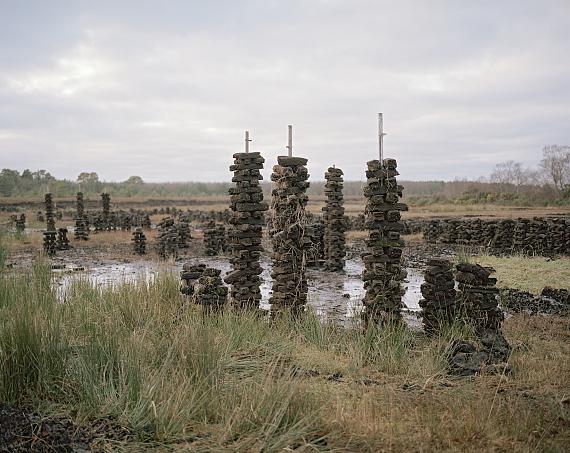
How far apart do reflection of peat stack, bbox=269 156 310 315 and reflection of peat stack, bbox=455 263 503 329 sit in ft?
11.2

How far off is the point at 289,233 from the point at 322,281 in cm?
704

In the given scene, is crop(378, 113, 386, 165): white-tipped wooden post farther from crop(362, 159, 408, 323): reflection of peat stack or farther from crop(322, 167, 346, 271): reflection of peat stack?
crop(322, 167, 346, 271): reflection of peat stack

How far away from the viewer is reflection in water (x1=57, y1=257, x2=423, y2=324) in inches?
500

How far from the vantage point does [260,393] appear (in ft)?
17.9

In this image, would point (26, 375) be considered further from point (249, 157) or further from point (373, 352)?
point (249, 157)

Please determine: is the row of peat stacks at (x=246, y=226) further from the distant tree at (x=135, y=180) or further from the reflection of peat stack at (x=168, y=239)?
the distant tree at (x=135, y=180)

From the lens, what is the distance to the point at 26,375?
19.4 feet

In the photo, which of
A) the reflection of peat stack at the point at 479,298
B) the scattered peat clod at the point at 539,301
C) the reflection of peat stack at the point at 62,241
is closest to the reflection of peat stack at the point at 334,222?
the scattered peat clod at the point at 539,301

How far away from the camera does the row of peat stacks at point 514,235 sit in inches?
995

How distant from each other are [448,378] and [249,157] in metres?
7.75

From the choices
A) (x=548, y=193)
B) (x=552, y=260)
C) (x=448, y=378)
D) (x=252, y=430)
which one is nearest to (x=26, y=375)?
(x=252, y=430)

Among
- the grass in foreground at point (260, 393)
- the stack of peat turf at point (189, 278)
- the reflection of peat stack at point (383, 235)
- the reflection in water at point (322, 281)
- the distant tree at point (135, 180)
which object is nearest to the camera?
the grass in foreground at point (260, 393)

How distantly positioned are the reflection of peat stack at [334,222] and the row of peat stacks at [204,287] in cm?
1052

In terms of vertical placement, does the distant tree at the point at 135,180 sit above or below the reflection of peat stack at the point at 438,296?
above
